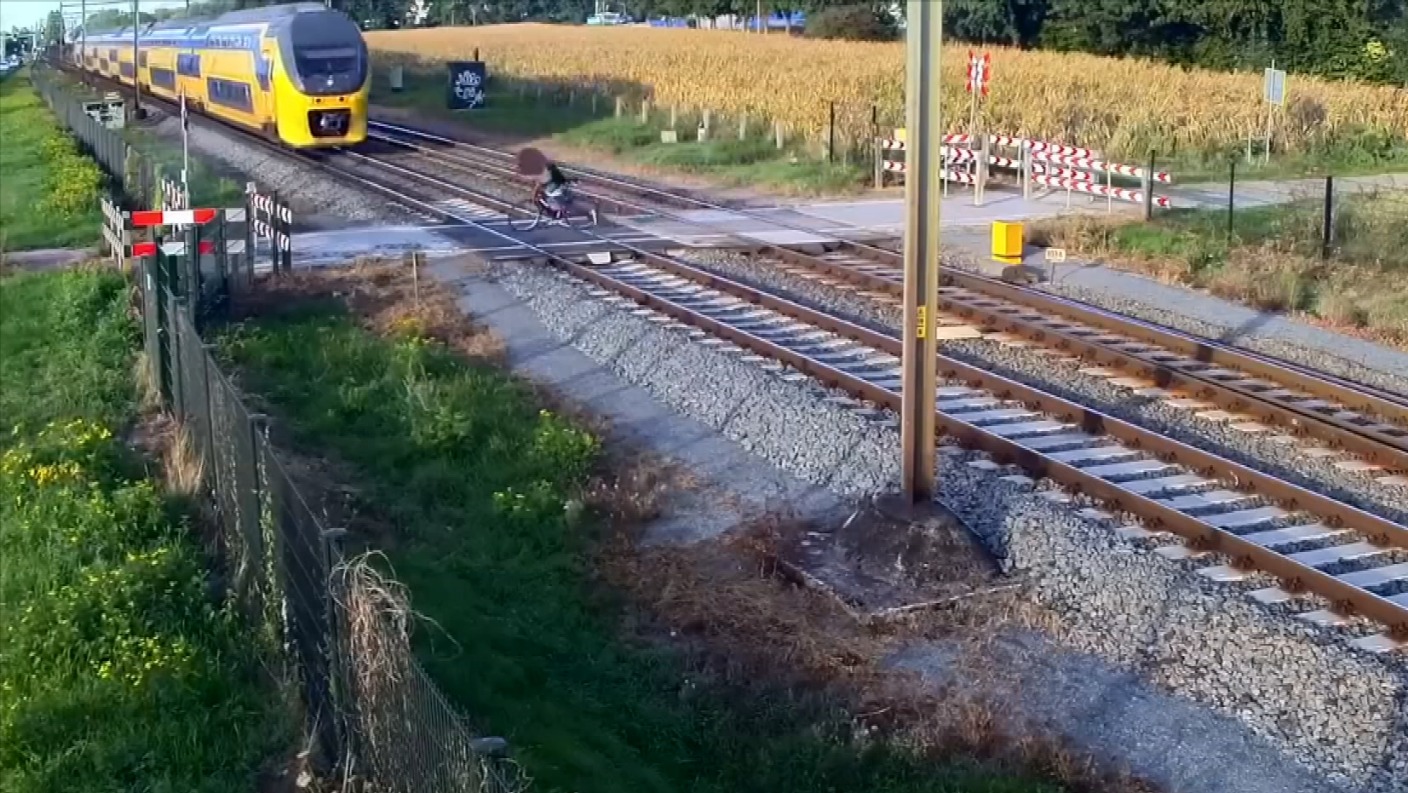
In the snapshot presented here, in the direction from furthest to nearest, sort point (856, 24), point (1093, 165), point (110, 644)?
point (856, 24) → point (1093, 165) → point (110, 644)

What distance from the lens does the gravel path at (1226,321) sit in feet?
51.0

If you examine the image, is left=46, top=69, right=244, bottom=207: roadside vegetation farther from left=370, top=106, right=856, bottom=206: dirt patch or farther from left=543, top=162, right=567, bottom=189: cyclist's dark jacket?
left=370, top=106, right=856, bottom=206: dirt patch

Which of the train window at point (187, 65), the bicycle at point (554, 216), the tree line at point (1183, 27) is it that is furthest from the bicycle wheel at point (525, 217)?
the tree line at point (1183, 27)

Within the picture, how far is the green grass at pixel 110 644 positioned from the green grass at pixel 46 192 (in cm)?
1256

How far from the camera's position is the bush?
75.1m

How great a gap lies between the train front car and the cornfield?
9.33m

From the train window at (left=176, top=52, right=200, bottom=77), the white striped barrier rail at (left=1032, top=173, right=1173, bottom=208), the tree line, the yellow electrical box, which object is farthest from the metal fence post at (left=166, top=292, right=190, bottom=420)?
the tree line

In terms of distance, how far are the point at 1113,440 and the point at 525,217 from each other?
1492cm

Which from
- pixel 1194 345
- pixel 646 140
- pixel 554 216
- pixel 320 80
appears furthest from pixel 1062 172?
pixel 320 80

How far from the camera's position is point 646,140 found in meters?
37.8

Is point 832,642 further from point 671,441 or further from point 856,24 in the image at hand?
A: point 856,24

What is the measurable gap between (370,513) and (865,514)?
130 inches

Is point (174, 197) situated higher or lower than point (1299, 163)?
higher

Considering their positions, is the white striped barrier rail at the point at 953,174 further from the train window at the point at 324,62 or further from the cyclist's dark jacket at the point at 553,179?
the train window at the point at 324,62
